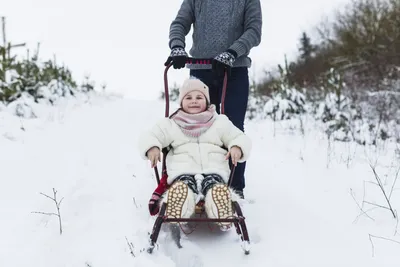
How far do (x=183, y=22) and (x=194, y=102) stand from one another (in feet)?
2.52

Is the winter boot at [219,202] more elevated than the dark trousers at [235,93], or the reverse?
the dark trousers at [235,93]

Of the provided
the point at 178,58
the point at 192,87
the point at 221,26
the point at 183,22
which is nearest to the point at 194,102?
the point at 192,87

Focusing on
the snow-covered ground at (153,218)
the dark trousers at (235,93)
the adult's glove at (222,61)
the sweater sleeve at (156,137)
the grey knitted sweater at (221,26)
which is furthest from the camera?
the dark trousers at (235,93)

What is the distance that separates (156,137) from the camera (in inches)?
105

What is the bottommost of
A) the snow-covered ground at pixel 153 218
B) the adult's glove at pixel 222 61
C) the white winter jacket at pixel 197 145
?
the snow-covered ground at pixel 153 218

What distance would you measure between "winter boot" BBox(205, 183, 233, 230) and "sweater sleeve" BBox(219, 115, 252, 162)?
29 cm

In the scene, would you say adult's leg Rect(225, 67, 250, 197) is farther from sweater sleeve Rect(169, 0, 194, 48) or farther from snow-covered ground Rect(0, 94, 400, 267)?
sweater sleeve Rect(169, 0, 194, 48)

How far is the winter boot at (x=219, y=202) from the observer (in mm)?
2260

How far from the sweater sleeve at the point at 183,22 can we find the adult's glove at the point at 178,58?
266mm

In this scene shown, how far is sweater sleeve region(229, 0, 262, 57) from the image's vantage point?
2.83 meters

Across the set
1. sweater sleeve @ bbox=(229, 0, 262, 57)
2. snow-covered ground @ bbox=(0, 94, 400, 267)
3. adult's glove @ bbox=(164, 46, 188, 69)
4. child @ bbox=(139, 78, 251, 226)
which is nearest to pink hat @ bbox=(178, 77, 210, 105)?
child @ bbox=(139, 78, 251, 226)

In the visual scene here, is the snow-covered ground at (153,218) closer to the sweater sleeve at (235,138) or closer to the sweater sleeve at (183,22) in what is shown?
the sweater sleeve at (235,138)

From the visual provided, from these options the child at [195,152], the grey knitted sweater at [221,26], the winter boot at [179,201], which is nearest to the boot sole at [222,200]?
the child at [195,152]

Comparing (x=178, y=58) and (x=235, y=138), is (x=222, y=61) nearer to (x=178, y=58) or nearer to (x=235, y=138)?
(x=178, y=58)
